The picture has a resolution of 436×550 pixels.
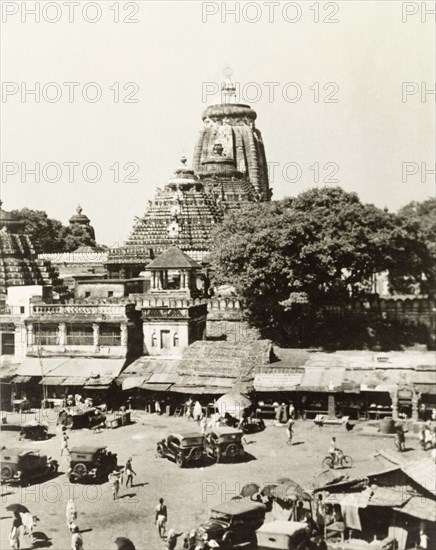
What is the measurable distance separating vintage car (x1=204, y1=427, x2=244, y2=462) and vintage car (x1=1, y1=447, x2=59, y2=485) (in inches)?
275

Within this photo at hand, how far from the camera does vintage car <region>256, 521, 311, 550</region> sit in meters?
18.8

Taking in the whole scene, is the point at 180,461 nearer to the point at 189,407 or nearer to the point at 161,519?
the point at 161,519

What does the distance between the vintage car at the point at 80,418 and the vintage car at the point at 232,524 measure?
15.8 meters

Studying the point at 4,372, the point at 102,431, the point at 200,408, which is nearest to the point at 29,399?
the point at 4,372

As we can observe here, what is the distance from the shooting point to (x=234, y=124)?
334 ft

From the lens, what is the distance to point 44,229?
4001 inches

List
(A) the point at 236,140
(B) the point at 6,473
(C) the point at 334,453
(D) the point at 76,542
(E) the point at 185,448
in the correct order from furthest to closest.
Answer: (A) the point at 236,140 → (E) the point at 185,448 → (C) the point at 334,453 → (B) the point at 6,473 → (D) the point at 76,542

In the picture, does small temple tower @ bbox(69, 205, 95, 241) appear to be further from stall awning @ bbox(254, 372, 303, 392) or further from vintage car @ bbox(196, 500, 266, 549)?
vintage car @ bbox(196, 500, 266, 549)

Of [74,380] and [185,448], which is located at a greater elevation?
[74,380]

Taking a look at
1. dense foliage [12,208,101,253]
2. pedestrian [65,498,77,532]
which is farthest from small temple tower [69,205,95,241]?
pedestrian [65,498,77,532]

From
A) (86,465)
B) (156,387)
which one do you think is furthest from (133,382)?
(86,465)

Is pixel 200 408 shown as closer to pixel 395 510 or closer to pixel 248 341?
pixel 248 341

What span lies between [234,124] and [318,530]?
3395 inches

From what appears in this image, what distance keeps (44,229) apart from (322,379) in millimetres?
72970
